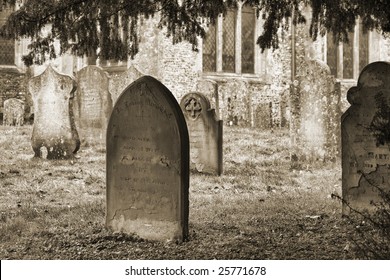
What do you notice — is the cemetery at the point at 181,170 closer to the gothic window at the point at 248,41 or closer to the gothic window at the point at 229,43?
the gothic window at the point at 229,43

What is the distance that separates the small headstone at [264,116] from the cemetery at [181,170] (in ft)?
10.8

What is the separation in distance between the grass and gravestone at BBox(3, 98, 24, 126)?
6.11m

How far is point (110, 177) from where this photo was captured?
561cm

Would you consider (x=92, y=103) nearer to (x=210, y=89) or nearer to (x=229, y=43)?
(x=210, y=89)

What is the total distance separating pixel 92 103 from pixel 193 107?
13.7 feet

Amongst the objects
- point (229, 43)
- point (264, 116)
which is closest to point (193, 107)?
point (264, 116)

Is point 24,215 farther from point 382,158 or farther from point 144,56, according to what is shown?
point 144,56

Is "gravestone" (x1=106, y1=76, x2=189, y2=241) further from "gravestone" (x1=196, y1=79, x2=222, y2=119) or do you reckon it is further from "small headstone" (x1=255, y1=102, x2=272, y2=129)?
"small headstone" (x1=255, y1=102, x2=272, y2=129)

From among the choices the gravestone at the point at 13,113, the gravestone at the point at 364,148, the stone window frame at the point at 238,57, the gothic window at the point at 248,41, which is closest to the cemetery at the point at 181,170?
the gravestone at the point at 364,148

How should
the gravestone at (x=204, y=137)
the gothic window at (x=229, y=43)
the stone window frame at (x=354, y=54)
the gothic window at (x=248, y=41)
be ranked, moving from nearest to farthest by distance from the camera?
the gravestone at (x=204, y=137) → the gothic window at (x=229, y=43) → the gothic window at (x=248, y=41) → the stone window frame at (x=354, y=54)

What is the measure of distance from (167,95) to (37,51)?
1.71 meters

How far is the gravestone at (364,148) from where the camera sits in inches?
247

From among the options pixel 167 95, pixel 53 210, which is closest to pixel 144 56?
pixel 53 210

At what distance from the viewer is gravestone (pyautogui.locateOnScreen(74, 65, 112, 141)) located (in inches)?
538
